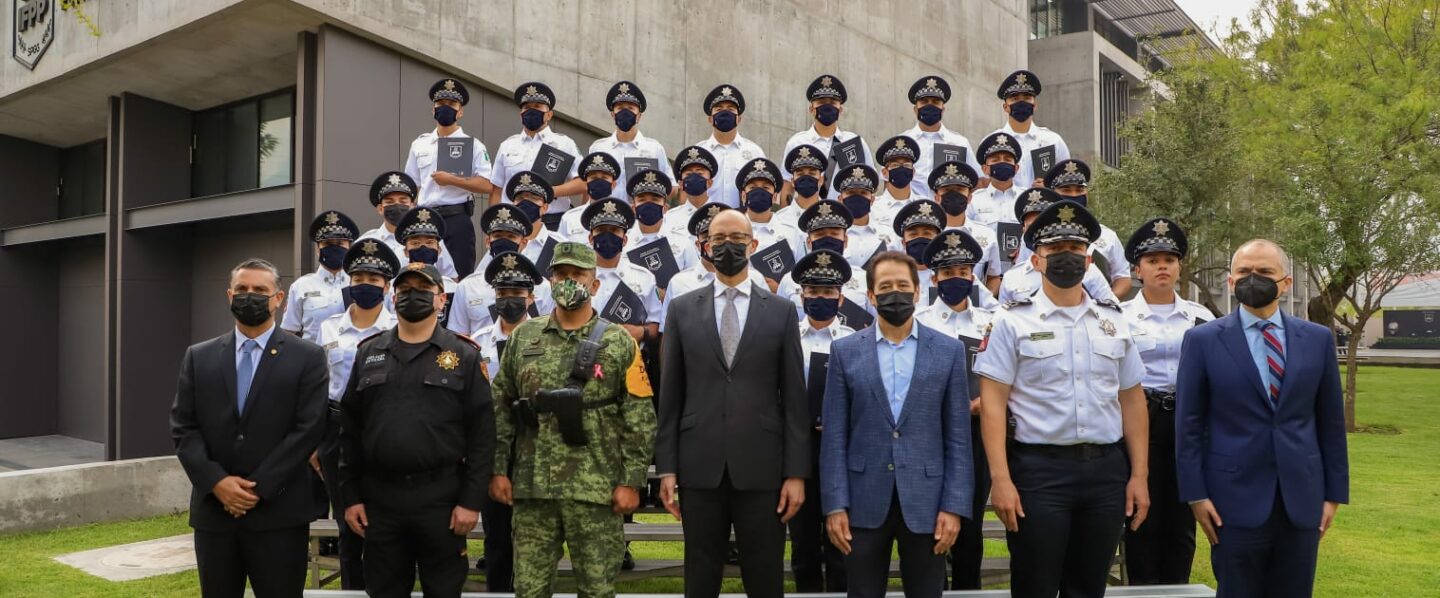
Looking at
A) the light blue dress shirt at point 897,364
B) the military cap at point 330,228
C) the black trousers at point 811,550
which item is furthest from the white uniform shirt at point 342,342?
the light blue dress shirt at point 897,364

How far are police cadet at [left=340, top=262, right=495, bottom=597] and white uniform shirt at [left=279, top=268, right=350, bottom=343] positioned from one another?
112 inches

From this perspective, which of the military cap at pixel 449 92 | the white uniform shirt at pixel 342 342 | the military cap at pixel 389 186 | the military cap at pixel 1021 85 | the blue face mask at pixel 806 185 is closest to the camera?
the white uniform shirt at pixel 342 342

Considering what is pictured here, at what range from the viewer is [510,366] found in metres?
4.12

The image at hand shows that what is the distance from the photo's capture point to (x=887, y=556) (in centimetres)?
389

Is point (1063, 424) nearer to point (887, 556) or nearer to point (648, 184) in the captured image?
point (887, 556)

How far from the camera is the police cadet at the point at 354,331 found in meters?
5.12

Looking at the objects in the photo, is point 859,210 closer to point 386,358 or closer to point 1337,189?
point 386,358

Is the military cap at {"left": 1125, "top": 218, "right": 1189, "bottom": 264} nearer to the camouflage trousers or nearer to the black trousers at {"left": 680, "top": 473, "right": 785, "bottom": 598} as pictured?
the black trousers at {"left": 680, "top": 473, "right": 785, "bottom": 598}

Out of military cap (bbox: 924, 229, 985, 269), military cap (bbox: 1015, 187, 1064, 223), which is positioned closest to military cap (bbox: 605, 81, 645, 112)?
military cap (bbox: 1015, 187, 1064, 223)

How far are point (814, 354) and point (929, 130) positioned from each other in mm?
4105

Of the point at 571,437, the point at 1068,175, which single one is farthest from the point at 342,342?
the point at 1068,175

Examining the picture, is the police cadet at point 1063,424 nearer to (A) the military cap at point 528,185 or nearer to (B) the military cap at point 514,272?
(B) the military cap at point 514,272

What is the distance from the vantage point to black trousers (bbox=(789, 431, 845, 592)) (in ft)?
16.2

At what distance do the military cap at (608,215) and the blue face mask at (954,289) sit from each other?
7.48 ft
